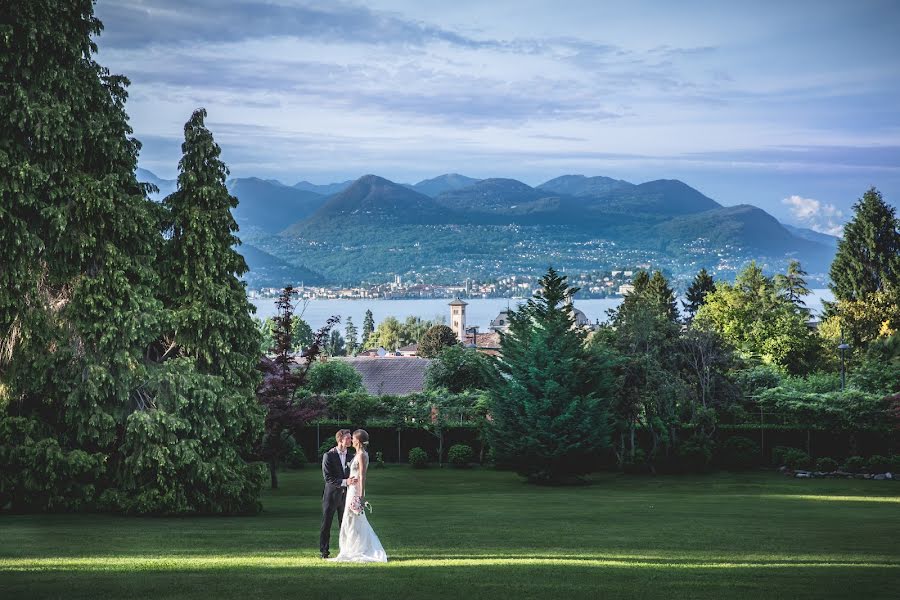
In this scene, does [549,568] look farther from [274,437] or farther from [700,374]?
[700,374]

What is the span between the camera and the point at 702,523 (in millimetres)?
18656

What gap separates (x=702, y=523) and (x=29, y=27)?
55.5ft

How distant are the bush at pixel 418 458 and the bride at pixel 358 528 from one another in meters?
25.5

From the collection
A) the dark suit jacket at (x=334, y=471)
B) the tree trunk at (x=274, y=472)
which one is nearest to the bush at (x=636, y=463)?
the tree trunk at (x=274, y=472)

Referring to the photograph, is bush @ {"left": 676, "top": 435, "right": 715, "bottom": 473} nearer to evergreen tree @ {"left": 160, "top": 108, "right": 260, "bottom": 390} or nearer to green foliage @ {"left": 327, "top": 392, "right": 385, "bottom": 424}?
green foliage @ {"left": 327, "top": 392, "right": 385, "bottom": 424}

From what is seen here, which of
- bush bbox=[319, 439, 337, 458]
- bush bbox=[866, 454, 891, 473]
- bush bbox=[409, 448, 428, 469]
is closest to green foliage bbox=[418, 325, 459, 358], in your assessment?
bush bbox=[319, 439, 337, 458]

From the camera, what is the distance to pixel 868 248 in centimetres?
7000

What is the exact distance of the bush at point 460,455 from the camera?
38.3 m

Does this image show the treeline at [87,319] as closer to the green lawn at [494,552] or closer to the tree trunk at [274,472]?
the green lawn at [494,552]

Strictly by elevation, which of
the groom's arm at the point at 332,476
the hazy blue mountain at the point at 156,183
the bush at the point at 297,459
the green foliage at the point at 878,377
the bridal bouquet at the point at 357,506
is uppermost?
the hazy blue mountain at the point at 156,183

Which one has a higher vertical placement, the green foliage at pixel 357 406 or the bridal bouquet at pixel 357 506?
the bridal bouquet at pixel 357 506

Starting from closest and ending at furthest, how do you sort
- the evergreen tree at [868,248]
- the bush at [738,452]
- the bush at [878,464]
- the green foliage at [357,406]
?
the bush at [878,464] < the bush at [738,452] < the green foliage at [357,406] < the evergreen tree at [868,248]

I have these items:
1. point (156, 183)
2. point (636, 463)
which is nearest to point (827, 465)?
point (636, 463)

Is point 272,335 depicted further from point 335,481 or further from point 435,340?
point 435,340
